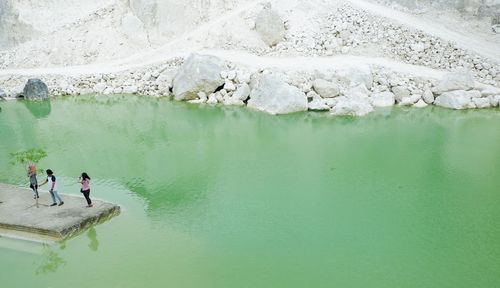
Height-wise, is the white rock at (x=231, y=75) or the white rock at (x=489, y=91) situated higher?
the white rock at (x=231, y=75)

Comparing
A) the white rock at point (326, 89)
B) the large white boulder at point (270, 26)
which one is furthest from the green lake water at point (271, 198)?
the large white boulder at point (270, 26)

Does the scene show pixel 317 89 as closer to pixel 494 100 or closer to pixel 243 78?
pixel 243 78

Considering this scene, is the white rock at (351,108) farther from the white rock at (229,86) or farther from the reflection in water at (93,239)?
the reflection in water at (93,239)

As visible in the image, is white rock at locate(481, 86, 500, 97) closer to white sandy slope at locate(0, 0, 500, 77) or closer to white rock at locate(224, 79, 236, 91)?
white sandy slope at locate(0, 0, 500, 77)

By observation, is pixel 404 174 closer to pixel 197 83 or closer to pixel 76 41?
pixel 197 83

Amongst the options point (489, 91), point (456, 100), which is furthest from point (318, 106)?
point (489, 91)

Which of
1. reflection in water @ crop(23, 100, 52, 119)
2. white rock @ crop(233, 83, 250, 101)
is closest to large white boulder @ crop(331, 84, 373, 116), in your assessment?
white rock @ crop(233, 83, 250, 101)
